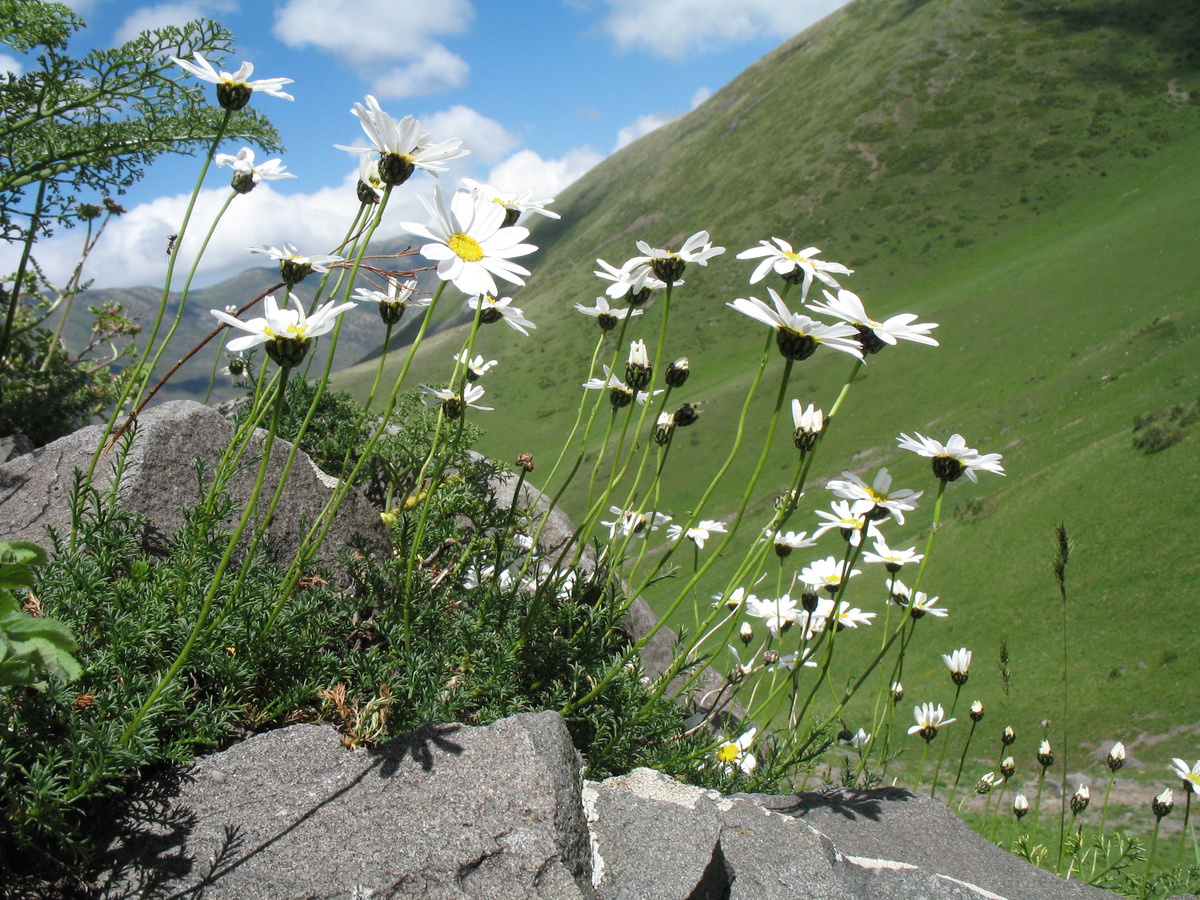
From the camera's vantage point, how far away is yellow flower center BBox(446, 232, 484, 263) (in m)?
1.74

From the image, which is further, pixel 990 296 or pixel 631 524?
pixel 990 296

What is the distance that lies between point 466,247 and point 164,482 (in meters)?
1.75

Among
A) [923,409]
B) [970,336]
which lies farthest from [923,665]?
[970,336]

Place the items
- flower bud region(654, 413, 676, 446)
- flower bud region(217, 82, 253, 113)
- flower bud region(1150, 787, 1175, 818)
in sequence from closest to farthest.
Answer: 1. flower bud region(217, 82, 253, 113)
2. flower bud region(654, 413, 676, 446)
3. flower bud region(1150, 787, 1175, 818)

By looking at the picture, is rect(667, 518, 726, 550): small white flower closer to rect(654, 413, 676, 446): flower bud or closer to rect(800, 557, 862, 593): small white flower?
rect(800, 557, 862, 593): small white flower

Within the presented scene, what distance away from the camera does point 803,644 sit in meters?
2.68

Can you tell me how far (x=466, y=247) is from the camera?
1768 mm

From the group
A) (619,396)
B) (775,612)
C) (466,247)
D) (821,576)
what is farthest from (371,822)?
(821,576)

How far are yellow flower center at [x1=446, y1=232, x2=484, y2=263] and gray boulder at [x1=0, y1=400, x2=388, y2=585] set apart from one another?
1.25 m

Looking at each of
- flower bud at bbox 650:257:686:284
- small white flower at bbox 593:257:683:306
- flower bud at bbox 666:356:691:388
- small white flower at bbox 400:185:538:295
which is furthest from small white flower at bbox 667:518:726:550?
small white flower at bbox 400:185:538:295

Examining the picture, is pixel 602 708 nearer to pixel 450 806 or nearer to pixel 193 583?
pixel 450 806

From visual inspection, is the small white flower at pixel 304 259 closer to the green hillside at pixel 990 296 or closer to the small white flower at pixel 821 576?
the small white flower at pixel 821 576

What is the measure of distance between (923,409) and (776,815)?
2198 cm

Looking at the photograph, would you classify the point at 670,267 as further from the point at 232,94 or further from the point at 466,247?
the point at 232,94
